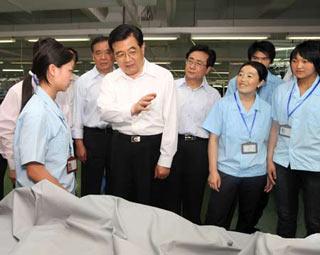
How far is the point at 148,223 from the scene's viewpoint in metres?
1.18

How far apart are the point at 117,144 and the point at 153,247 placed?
3.63 feet

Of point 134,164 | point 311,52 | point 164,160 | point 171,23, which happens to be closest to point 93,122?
point 134,164

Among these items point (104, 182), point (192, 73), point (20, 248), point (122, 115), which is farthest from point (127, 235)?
point (104, 182)

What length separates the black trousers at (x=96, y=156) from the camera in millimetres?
2643

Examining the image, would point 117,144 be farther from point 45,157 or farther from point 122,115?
point 45,157

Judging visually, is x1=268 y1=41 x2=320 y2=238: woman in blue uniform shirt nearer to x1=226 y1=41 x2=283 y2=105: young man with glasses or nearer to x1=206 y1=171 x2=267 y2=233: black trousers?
x1=206 y1=171 x2=267 y2=233: black trousers

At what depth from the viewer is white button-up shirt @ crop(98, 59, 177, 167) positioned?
2064 mm

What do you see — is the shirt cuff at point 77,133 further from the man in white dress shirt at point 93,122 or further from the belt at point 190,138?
the belt at point 190,138

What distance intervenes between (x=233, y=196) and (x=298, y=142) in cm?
52

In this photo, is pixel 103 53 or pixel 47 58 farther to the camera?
pixel 103 53

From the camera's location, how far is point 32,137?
1478mm

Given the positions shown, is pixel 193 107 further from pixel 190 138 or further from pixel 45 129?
pixel 45 129

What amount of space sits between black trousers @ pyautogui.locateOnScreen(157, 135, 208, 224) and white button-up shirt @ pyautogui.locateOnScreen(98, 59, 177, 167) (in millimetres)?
397

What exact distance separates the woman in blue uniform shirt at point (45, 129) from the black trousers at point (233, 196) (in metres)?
0.98
